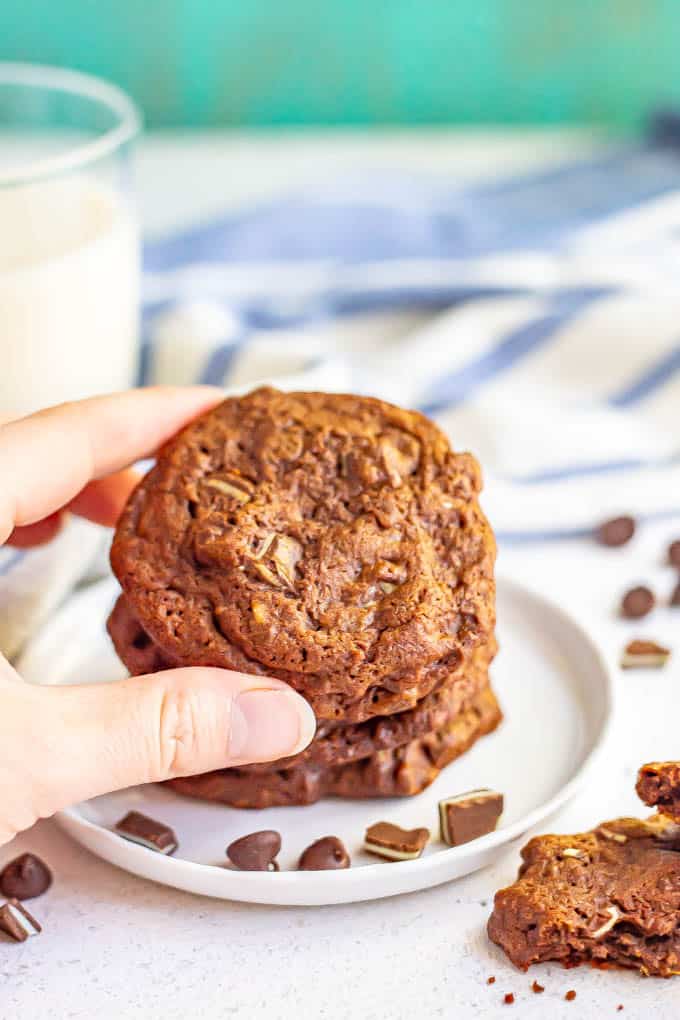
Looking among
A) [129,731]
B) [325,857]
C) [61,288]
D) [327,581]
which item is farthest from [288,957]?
[61,288]

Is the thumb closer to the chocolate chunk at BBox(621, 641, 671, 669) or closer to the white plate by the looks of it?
the white plate

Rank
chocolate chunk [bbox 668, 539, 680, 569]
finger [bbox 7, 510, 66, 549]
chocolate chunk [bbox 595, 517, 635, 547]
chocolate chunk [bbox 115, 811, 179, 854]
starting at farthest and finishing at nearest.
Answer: chocolate chunk [bbox 595, 517, 635, 547] < chocolate chunk [bbox 668, 539, 680, 569] < finger [bbox 7, 510, 66, 549] < chocolate chunk [bbox 115, 811, 179, 854]

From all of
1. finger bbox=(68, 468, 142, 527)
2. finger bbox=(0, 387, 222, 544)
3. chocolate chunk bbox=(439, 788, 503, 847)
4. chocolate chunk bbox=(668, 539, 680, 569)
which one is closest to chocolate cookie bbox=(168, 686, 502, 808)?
chocolate chunk bbox=(439, 788, 503, 847)

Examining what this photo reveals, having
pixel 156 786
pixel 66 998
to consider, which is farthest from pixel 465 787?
pixel 66 998

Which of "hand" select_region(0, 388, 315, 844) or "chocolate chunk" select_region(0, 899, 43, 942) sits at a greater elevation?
"hand" select_region(0, 388, 315, 844)

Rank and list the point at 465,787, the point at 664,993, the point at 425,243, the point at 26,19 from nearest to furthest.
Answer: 1. the point at 664,993
2. the point at 465,787
3. the point at 425,243
4. the point at 26,19

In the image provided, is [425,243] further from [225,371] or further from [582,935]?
[582,935]

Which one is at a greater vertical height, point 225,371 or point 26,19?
point 26,19
